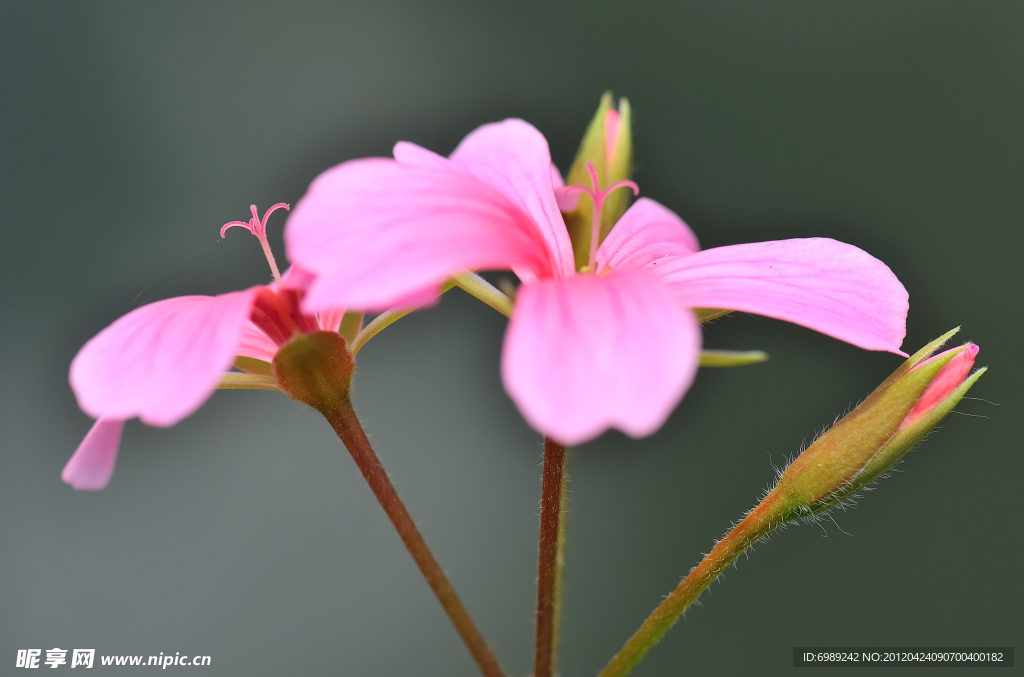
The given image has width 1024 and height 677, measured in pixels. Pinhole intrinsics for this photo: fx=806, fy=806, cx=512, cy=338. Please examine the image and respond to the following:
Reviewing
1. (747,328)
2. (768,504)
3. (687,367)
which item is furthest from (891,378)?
(747,328)

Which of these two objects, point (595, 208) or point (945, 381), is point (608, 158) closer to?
point (595, 208)

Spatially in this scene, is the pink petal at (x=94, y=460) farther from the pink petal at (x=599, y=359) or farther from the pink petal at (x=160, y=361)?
the pink petal at (x=599, y=359)

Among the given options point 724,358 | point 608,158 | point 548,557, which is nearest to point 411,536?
point 548,557

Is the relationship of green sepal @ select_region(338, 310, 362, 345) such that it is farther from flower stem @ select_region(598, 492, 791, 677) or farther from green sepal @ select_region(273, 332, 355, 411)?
flower stem @ select_region(598, 492, 791, 677)

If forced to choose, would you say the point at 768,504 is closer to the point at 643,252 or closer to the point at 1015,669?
the point at 643,252

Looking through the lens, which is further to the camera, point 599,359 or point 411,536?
point 411,536
